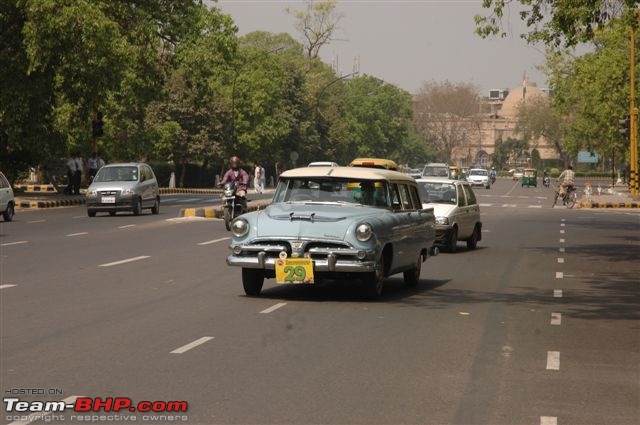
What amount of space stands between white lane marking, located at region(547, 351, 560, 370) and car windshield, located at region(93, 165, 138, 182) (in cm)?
2991

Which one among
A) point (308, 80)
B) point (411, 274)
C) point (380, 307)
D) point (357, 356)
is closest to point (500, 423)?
point (357, 356)

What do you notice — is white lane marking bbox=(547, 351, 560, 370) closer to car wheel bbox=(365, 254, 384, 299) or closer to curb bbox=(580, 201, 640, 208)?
car wheel bbox=(365, 254, 384, 299)

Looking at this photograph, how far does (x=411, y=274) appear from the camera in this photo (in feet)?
55.6

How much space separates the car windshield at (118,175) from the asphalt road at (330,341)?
58.9 feet

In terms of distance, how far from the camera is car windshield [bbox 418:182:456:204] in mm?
25016

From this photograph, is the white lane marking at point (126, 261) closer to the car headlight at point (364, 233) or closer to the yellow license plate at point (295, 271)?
the yellow license plate at point (295, 271)

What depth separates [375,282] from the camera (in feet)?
48.7

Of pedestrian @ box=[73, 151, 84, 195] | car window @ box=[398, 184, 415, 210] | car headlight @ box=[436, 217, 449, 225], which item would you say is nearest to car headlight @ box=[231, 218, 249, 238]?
car window @ box=[398, 184, 415, 210]

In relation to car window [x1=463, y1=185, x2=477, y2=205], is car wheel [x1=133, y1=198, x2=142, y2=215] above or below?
below

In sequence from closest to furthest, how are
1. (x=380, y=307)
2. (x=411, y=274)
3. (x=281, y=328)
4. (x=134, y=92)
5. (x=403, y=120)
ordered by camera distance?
(x=281, y=328), (x=380, y=307), (x=411, y=274), (x=134, y=92), (x=403, y=120)

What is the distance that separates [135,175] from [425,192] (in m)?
16.9

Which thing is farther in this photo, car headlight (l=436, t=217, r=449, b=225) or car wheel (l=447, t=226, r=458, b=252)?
car wheel (l=447, t=226, r=458, b=252)

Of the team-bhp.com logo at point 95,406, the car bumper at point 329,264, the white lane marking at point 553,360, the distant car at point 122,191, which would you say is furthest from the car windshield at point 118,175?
the team-bhp.com logo at point 95,406

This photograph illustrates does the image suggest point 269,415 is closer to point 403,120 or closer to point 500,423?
point 500,423
